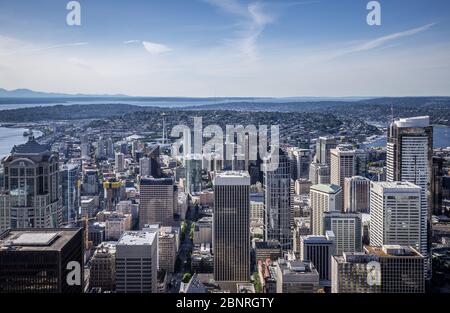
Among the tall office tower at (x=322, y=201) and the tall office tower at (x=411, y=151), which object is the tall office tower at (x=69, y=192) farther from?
the tall office tower at (x=411, y=151)

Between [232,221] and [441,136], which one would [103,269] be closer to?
[232,221]

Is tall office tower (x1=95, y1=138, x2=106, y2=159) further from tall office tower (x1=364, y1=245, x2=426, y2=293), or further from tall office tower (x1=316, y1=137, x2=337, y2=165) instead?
tall office tower (x1=364, y1=245, x2=426, y2=293)

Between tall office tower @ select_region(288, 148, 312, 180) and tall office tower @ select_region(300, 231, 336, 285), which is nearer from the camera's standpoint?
tall office tower @ select_region(300, 231, 336, 285)

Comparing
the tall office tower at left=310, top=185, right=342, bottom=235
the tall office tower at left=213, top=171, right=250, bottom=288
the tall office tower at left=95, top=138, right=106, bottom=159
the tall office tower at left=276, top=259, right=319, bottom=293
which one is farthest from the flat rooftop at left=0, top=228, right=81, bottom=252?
the tall office tower at left=95, top=138, right=106, bottom=159

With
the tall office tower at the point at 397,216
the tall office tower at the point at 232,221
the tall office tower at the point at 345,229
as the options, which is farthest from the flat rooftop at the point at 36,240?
the tall office tower at the point at 397,216

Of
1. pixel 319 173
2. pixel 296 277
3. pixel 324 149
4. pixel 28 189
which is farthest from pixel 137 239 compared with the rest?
pixel 324 149
